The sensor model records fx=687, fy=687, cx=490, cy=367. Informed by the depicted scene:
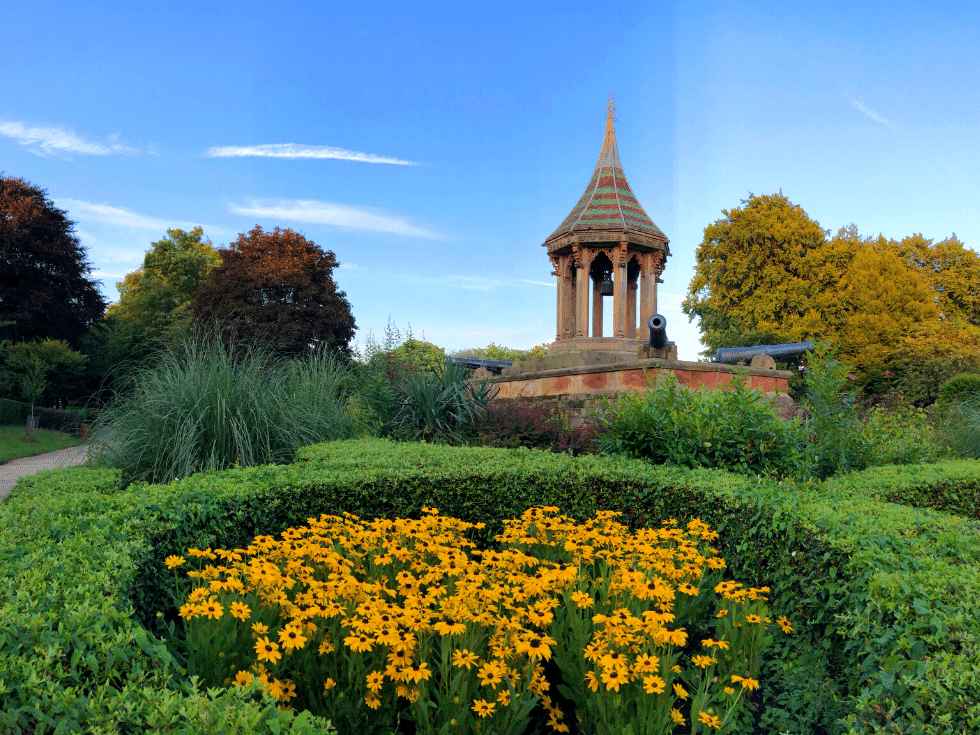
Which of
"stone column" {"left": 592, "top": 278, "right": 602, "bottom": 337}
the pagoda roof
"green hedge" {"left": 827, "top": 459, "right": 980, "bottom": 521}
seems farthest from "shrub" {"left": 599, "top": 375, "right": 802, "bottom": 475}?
→ "stone column" {"left": 592, "top": 278, "right": 602, "bottom": 337}

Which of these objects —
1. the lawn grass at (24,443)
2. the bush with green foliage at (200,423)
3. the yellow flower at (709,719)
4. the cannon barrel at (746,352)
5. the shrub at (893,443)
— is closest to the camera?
the yellow flower at (709,719)

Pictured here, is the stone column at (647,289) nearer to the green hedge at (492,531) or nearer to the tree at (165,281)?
the green hedge at (492,531)

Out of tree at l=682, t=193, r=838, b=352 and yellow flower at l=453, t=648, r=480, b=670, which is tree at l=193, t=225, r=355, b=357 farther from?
yellow flower at l=453, t=648, r=480, b=670

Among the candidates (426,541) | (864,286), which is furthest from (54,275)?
(864,286)

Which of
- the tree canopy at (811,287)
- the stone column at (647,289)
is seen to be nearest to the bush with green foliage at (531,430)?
the stone column at (647,289)

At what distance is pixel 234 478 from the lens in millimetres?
5152

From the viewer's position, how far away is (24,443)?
1956cm

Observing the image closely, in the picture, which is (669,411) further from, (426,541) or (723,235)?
(723,235)

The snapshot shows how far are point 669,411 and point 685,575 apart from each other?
259 centimetres

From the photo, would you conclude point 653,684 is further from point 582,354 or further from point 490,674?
point 582,354

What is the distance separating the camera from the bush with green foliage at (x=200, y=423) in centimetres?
689

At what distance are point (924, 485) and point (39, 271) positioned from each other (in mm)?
30043

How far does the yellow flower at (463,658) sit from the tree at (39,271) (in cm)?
2732

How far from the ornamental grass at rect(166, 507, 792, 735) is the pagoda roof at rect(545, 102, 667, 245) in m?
11.6
